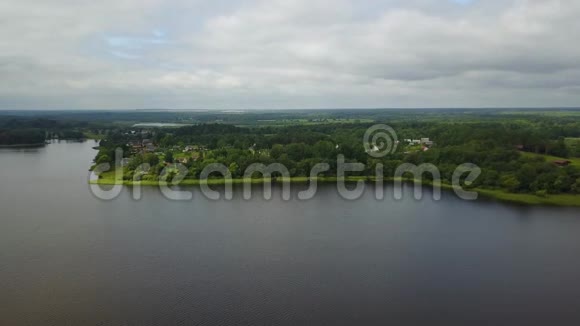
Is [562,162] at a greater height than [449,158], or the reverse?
[449,158]

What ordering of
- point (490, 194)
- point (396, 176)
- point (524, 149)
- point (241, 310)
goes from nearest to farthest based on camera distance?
point (241, 310), point (490, 194), point (396, 176), point (524, 149)

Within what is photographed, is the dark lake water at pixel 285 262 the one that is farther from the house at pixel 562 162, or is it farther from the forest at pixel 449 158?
the house at pixel 562 162

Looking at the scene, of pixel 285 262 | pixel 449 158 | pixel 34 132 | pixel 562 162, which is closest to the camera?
pixel 285 262

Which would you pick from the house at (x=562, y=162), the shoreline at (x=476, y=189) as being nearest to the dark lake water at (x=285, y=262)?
the shoreline at (x=476, y=189)

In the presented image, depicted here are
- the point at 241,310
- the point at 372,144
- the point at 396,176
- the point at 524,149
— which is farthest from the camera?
the point at 372,144

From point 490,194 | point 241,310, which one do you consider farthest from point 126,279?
point 490,194

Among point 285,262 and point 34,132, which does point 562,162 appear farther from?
point 34,132

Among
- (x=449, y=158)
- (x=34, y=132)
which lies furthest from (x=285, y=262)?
(x=34, y=132)

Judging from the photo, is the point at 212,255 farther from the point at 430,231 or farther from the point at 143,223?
the point at 430,231

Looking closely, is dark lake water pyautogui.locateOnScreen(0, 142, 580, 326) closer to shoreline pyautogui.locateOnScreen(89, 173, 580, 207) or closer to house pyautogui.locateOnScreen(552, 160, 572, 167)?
shoreline pyautogui.locateOnScreen(89, 173, 580, 207)
